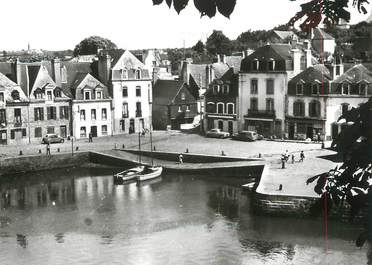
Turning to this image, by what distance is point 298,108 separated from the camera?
5394 cm

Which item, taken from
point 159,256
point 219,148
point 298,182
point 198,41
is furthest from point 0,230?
point 198,41

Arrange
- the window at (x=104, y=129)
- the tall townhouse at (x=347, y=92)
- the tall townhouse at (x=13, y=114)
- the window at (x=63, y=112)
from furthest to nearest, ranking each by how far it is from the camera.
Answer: the window at (x=104, y=129)
the window at (x=63, y=112)
the tall townhouse at (x=13, y=114)
the tall townhouse at (x=347, y=92)

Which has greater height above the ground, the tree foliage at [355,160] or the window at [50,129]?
the tree foliage at [355,160]

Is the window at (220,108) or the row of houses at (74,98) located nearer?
the row of houses at (74,98)

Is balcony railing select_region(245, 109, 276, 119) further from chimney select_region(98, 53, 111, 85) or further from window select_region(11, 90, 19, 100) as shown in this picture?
window select_region(11, 90, 19, 100)

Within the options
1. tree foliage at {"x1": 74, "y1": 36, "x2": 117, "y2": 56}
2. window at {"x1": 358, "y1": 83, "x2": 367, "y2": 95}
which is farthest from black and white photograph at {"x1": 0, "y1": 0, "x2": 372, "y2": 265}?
tree foliage at {"x1": 74, "y1": 36, "x2": 117, "y2": 56}

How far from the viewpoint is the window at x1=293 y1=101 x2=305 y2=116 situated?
53.6 m

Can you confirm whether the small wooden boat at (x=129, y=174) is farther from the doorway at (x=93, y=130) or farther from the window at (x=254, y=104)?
the window at (x=254, y=104)

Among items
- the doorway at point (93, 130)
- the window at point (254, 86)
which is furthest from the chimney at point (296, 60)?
the doorway at point (93, 130)

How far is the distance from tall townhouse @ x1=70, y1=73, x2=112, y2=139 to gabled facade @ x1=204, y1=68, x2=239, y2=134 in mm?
10792

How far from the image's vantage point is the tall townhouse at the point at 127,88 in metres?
60.7

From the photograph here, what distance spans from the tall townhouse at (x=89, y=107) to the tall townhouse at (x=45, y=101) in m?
0.92

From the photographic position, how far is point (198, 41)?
427 feet

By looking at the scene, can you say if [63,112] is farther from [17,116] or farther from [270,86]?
[270,86]
